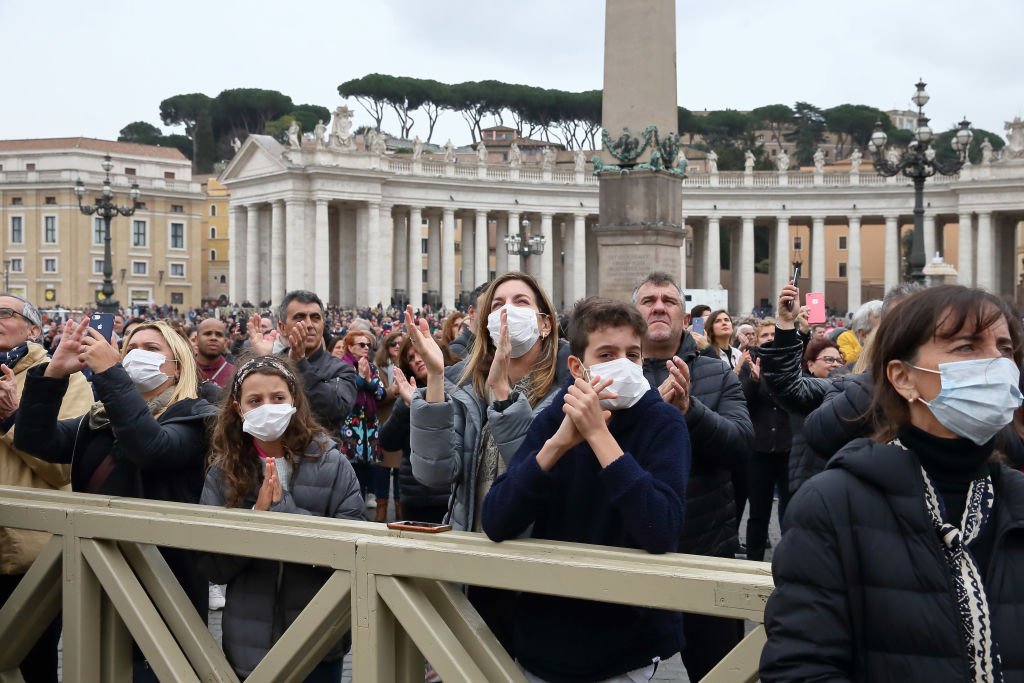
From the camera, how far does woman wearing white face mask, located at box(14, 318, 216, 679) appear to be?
13.3 feet

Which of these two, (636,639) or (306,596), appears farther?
(306,596)

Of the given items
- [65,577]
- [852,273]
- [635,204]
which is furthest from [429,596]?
[852,273]

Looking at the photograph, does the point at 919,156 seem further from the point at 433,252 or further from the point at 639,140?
the point at 433,252

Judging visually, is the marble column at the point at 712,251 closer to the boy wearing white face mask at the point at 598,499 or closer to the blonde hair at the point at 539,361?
the blonde hair at the point at 539,361

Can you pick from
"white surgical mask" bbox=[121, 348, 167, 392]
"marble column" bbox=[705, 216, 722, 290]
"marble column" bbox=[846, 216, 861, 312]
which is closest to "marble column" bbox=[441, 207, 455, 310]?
"marble column" bbox=[705, 216, 722, 290]

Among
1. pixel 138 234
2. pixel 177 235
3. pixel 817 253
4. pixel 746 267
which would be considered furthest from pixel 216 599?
pixel 177 235

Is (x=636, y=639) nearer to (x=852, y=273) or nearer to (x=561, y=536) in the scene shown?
(x=561, y=536)

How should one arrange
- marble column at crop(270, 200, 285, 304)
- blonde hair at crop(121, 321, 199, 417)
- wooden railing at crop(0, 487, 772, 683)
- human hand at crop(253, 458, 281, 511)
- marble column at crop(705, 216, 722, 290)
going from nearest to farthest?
wooden railing at crop(0, 487, 772, 683) < human hand at crop(253, 458, 281, 511) < blonde hair at crop(121, 321, 199, 417) < marble column at crop(270, 200, 285, 304) < marble column at crop(705, 216, 722, 290)

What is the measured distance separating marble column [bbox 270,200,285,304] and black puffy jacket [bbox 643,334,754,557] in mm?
59565

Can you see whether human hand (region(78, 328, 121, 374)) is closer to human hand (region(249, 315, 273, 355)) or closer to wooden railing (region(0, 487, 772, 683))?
wooden railing (region(0, 487, 772, 683))

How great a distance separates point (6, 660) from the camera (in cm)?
396

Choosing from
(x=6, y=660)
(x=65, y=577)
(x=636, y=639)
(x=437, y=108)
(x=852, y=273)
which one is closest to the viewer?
(x=636, y=639)

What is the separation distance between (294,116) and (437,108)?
14666 millimetres

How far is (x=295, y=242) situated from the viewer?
61719 millimetres
